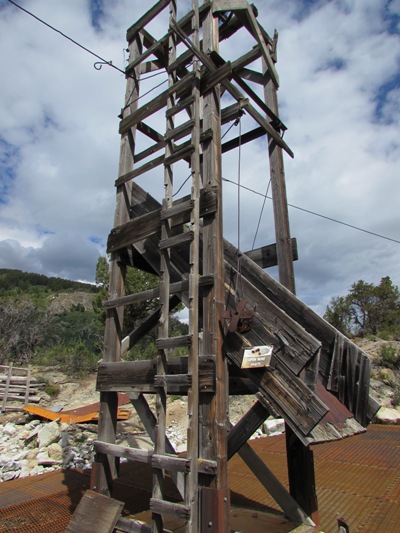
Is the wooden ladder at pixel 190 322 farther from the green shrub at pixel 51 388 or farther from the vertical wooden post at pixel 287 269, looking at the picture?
the green shrub at pixel 51 388

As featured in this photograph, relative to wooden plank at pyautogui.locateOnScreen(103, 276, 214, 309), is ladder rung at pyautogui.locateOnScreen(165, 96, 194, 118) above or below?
above

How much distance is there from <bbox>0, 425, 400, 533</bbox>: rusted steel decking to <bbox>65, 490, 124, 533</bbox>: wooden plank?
1.74 ft

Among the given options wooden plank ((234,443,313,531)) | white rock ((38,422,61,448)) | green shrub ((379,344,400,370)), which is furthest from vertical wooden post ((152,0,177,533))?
green shrub ((379,344,400,370))

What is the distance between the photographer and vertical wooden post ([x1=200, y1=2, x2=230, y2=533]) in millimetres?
2896

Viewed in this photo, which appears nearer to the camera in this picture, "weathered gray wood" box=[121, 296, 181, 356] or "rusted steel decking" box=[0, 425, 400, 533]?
"rusted steel decking" box=[0, 425, 400, 533]

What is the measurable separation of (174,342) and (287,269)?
1.61 m

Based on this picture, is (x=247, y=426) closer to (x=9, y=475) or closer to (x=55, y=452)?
(x=9, y=475)

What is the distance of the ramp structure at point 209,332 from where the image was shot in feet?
9.42

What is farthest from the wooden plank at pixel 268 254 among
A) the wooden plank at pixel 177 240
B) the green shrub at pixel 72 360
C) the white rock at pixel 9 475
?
the green shrub at pixel 72 360

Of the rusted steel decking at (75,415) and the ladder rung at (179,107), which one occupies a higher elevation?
the ladder rung at (179,107)

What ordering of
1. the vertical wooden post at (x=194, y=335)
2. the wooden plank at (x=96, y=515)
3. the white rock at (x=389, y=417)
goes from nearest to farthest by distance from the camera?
the vertical wooden post at (x=194, y=335) → the wooden plank at (x=96, y=515) → the white rock at (x=389, y=417)

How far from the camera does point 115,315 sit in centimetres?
421

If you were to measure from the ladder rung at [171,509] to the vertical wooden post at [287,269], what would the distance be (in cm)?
141

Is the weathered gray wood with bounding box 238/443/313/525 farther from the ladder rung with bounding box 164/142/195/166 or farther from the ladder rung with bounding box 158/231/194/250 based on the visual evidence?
the ladder rung with bounding box 164/142/195/166
